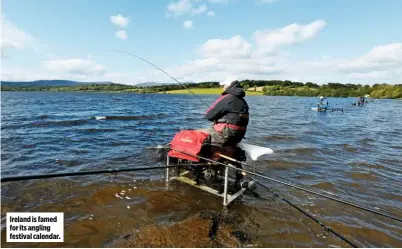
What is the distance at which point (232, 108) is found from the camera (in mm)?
6961

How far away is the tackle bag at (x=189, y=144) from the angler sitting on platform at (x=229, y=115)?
467 mm

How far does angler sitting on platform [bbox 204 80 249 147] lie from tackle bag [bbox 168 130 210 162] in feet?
1.53

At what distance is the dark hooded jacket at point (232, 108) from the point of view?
697cm

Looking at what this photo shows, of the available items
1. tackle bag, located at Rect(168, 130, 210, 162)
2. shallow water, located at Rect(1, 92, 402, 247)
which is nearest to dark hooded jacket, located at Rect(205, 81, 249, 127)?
tackle bag, located at Rect(168, 130, 210, 162)

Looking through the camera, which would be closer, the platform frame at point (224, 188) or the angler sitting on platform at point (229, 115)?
the platform frame at point (224, 188)

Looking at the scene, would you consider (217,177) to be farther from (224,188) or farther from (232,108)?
(232,108)

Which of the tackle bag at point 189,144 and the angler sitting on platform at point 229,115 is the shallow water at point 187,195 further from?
the angler sitting on platform at point 229,115

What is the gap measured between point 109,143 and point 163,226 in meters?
10.4

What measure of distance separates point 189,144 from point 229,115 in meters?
1.36

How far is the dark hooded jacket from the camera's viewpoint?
6973mm

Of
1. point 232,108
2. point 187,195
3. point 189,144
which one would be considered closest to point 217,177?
point 187,195
